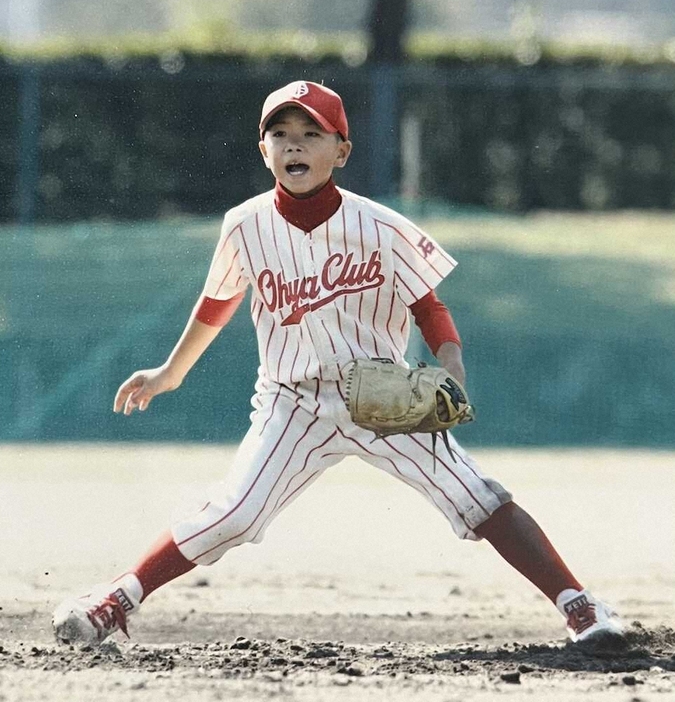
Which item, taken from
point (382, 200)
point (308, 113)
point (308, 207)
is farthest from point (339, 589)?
point (382, 200)

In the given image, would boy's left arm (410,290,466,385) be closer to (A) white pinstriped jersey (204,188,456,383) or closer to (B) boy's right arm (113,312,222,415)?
(A) white pinstriped jersey (204,188,456,383)

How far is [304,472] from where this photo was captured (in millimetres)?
4219

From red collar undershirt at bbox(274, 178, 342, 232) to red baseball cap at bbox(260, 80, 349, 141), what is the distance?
0.16m

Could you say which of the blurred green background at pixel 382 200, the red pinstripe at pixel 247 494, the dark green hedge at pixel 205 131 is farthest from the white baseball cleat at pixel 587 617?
the dark green hedge at pixel 205 131

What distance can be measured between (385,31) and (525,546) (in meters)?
11.5

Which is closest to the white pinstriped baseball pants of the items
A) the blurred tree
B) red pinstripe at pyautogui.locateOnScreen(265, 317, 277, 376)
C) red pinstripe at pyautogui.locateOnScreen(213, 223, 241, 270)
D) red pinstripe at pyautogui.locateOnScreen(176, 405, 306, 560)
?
red pinstripe at pyautogui.locateOnScreen(176, 405, 306, 560)

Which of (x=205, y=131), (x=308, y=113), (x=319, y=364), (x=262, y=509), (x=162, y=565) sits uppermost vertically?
(x=205, y=131)

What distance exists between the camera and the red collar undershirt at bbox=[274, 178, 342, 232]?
4.16 metres

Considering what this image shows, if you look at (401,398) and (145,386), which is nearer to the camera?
(401,398)

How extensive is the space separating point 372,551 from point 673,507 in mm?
1527

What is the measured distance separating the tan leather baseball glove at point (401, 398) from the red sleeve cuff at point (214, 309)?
46 centimetres

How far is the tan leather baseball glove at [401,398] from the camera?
399cm

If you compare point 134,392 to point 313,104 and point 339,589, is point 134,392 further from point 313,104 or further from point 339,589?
point 339,589

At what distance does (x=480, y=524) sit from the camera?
4.21m
